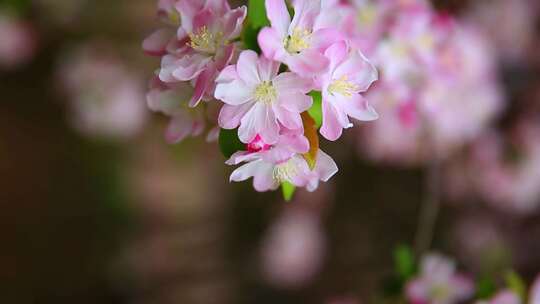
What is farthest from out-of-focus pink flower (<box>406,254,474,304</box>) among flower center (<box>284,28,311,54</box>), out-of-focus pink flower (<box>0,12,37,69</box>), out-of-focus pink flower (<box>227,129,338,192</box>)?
out-of-focus pink flower (<box>0,12,37,69</box>)

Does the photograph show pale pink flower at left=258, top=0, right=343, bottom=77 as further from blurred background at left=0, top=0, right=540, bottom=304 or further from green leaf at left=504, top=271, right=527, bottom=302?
blurred background at left=0, top=0, right=540, bottom=304

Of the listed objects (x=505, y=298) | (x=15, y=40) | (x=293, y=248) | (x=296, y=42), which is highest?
(x=15, y=40)

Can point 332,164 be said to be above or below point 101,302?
below

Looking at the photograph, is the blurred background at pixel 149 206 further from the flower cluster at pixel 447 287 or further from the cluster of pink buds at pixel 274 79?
the cluster of pink buds at pixel 274 79

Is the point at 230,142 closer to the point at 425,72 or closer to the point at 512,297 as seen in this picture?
the point at 512,297

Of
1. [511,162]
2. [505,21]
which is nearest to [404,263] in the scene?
[511,162]

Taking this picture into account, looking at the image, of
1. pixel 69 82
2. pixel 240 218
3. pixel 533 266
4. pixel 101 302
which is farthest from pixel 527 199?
pixel 101 302

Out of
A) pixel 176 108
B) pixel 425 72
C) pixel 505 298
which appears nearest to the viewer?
pixel 176 108

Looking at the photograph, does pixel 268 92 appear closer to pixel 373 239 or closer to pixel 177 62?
pixel 177 62
